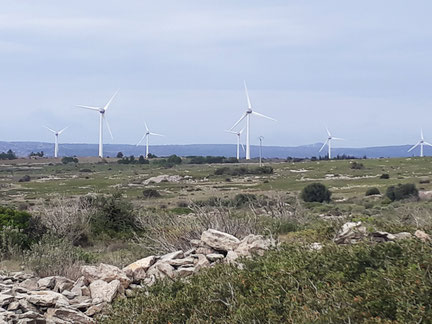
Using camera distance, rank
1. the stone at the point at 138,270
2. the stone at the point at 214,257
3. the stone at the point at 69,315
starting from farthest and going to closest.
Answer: the stone at the point at 214,257, the stone at the point at 138,270, the stone at the point at 69,315

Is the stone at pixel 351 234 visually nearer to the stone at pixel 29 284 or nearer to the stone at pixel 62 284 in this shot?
the stone at pixel 62 284

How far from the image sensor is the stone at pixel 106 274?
10.8 m

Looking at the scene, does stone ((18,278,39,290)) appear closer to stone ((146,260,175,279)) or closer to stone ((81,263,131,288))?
stone ((81,263,131,288))

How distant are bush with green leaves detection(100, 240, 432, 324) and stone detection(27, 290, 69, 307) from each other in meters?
1.06

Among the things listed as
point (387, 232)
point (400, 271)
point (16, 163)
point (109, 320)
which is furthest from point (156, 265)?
point (16, 163)

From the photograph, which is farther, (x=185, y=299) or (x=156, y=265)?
(x=156, y=265)

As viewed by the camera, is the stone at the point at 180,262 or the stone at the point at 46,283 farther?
the stone at the point at 180,262

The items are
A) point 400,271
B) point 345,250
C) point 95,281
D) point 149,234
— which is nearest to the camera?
point 400,271

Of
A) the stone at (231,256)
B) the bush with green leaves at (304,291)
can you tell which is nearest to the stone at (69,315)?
the bush with green leaves at (304,291)

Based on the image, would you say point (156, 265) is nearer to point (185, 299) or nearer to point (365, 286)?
point (185, 299)

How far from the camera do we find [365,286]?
6438 mm

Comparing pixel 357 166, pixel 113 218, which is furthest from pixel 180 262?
pixel 357 166

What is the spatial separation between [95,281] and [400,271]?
567 cm

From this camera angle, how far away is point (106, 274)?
1088 cm
